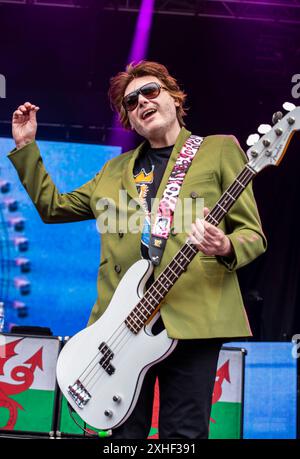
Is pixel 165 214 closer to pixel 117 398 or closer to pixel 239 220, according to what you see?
pixel 239 220

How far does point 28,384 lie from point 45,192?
77.6 inches

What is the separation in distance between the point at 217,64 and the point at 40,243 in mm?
2749

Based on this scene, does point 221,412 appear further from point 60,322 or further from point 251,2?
point 251,2

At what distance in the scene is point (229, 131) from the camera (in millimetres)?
8305

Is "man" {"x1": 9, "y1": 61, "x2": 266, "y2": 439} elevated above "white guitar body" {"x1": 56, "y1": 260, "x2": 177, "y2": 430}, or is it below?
above

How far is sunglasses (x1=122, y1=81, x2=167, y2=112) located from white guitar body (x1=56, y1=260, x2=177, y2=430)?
656 mm

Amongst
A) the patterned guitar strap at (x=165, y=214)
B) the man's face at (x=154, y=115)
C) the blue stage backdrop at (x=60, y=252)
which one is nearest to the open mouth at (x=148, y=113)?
the man's face at (x=154, y=115)

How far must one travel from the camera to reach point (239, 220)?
2623mm

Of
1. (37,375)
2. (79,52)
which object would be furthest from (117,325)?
(79,52)

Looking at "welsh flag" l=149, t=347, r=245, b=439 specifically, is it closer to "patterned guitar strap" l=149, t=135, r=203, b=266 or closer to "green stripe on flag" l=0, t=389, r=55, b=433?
"green stripe on flag" l=0, t=389, r=55, b=433

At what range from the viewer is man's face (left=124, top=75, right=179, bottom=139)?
2.83 metres

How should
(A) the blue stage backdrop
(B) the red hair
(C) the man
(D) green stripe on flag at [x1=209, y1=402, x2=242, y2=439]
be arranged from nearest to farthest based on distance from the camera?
(C) the man → (B) the red hair → (D) green stripe on flag at [x1=209, y1=402, x2=242, y2=439] → (A) the blue stage backdrop

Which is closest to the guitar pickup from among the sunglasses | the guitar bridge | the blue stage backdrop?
the guitar bridge

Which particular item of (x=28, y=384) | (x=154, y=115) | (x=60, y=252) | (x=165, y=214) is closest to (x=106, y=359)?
(x=165, y=214)
